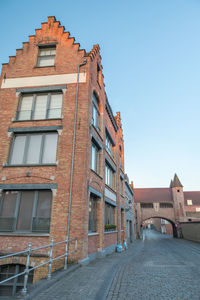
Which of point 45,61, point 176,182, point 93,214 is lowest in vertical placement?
point 93,214

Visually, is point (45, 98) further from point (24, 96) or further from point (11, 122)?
point (11, 122)

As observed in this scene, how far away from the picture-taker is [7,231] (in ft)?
31.4

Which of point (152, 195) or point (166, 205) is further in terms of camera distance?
point (152, 195)

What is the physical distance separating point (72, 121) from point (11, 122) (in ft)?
12.1

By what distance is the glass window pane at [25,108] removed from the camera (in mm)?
11852

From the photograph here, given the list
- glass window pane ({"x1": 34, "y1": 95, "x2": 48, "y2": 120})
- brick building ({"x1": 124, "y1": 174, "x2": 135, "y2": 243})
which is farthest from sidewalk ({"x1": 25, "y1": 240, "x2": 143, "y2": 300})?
brick building ({"x1": 124, "y1": 174, "x2": 135, "y2": 243})

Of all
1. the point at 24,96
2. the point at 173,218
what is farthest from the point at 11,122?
the point at 173,218

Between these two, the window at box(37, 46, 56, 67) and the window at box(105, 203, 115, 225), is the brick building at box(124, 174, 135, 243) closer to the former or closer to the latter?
the window at box(105, 203, 115, 225)

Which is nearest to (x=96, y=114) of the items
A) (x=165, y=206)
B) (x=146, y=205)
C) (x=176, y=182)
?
(x=146, y=205)

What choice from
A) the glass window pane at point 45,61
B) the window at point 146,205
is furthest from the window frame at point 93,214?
the window at point 146,205

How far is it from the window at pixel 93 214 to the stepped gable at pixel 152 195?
128 ft

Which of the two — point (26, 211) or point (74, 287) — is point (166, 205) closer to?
point (26, 211)

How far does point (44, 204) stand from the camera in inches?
388

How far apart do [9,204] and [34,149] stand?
308 centimetres
